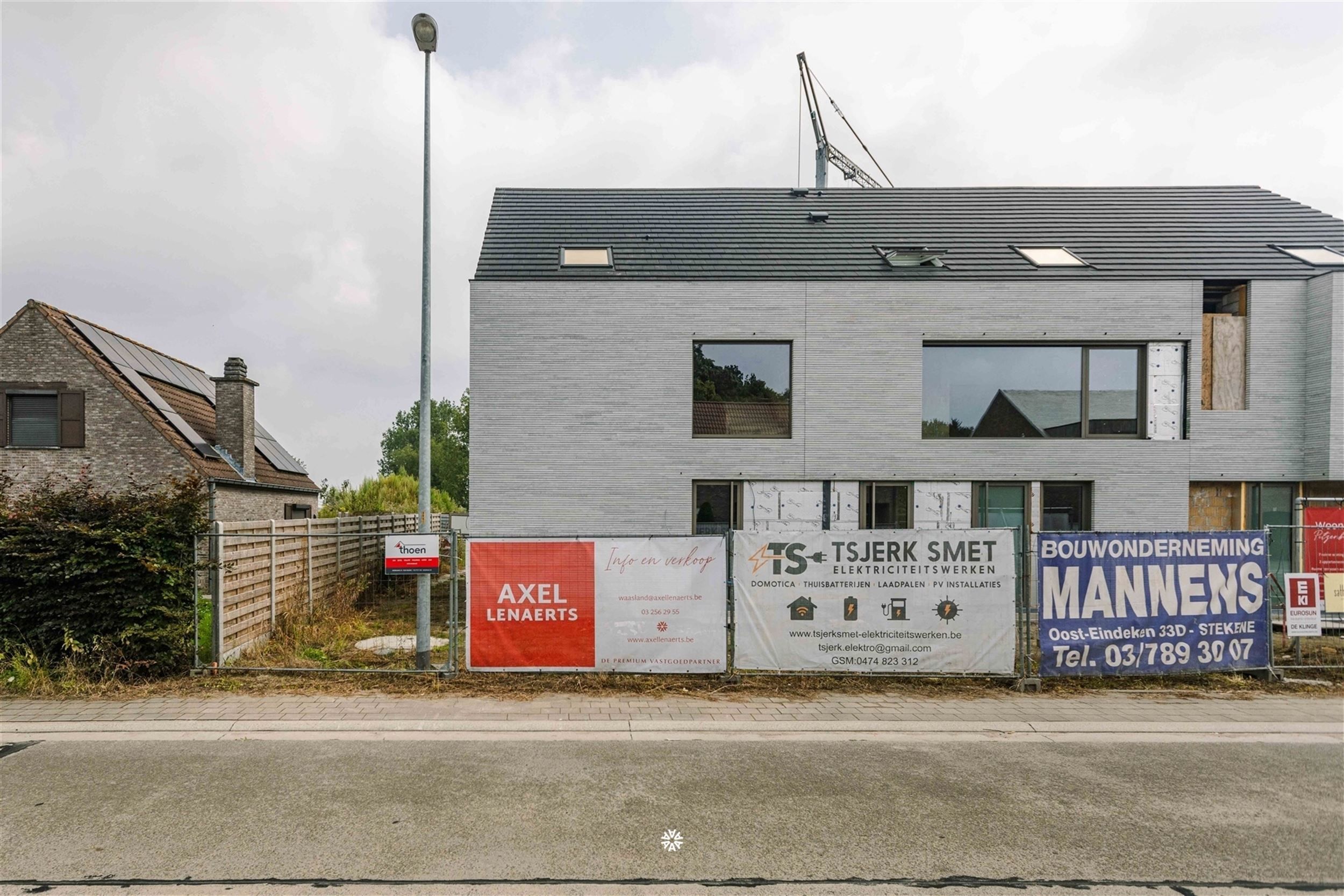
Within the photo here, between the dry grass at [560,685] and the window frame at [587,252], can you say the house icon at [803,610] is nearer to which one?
the dry grass at [560,685]

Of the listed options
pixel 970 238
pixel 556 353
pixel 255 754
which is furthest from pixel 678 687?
pixel 970 238

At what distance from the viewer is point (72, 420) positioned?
14609 millimetres

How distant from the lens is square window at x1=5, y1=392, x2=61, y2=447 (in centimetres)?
1474

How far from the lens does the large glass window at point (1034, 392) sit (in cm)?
1259

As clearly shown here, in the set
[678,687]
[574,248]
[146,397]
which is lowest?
[678,687]

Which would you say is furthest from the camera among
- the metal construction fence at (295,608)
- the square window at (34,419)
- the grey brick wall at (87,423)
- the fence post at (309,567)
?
the square window at (34,419)

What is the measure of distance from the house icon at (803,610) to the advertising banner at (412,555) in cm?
422

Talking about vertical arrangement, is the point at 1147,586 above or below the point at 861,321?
below

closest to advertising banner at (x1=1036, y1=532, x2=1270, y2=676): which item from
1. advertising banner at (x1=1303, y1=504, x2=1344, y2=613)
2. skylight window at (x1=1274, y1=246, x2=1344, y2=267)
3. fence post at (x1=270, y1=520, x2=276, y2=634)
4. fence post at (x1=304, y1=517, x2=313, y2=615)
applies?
advertising banner at (x1=1303, y1=504, x2=1344, y2=613)

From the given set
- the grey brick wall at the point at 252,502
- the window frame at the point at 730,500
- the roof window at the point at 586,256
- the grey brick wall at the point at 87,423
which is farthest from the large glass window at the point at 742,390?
the grey brick wall at the point at 87,423

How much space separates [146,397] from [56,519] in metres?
9.07

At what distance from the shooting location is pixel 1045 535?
785 centimetres

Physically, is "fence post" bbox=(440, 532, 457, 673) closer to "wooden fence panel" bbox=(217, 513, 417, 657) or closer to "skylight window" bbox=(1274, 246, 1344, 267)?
"wooden fence panel" bbox=(217, 513, 417, 657)

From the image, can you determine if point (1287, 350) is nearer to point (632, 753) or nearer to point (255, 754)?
point (632, 753)
